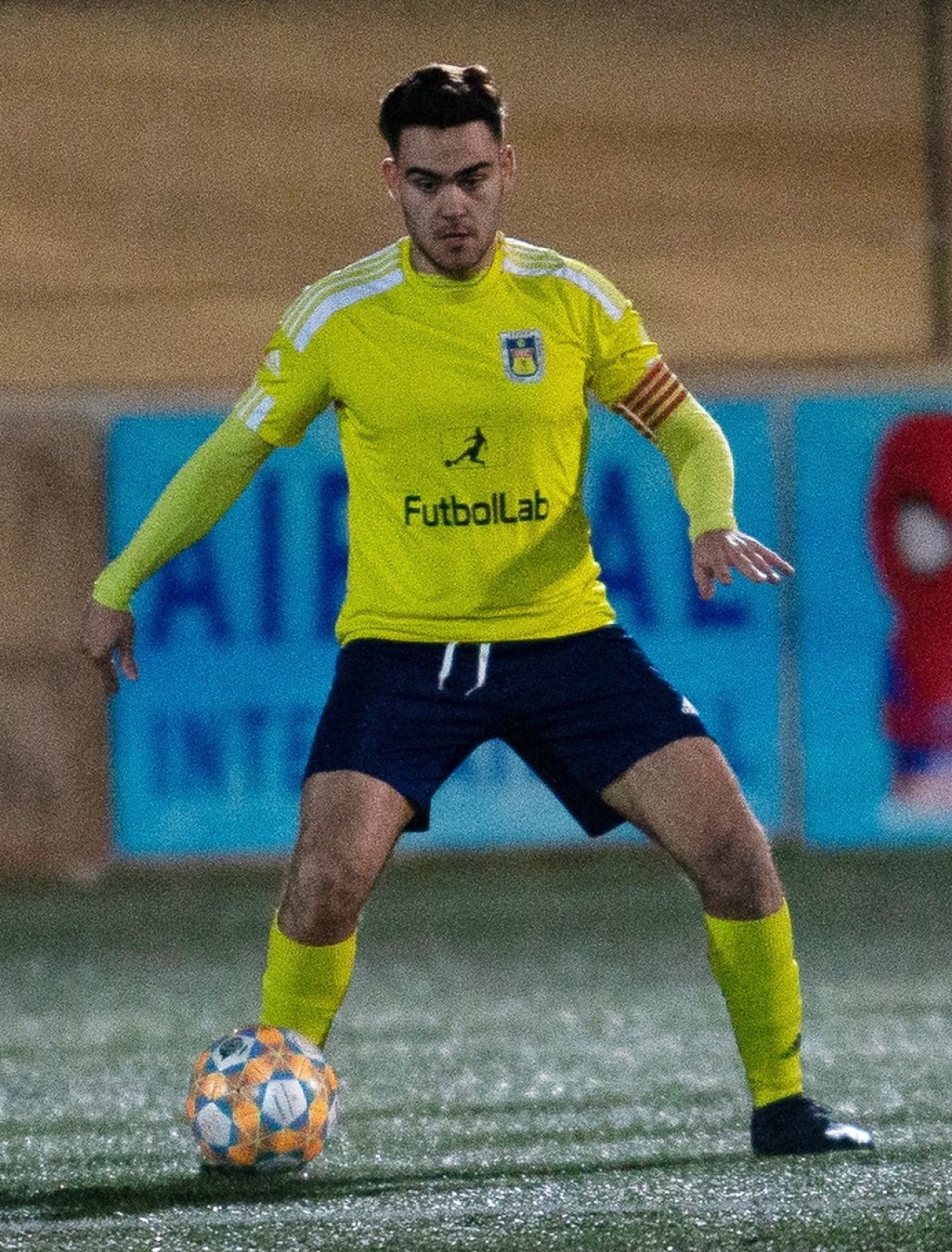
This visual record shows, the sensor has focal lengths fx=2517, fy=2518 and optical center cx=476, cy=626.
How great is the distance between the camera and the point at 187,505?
4.14 meters

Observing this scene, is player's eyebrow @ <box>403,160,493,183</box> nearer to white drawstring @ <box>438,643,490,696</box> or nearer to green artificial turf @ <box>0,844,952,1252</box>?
white drawstring @ <box>438,643,490,696</box>

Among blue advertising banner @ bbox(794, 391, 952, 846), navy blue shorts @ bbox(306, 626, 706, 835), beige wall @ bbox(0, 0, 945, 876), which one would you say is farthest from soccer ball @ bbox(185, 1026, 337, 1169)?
beige wall @ bbox(0, 0, 945, 876)

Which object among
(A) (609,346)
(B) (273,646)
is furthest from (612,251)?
(A) (609,346)

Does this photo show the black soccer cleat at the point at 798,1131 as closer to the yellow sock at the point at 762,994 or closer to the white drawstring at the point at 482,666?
the yellow sock at the point at 762,994

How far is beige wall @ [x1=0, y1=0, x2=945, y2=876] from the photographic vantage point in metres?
9.44

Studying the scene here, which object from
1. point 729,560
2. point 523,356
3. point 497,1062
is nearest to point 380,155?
point 497,1062

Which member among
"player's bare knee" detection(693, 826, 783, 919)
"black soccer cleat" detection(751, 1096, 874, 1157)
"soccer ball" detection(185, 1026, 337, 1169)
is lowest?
"black soccer cleat" detection(751, 1096, 874, 1157)

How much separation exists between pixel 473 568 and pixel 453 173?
24.9 inches

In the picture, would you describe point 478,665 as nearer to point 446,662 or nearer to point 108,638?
point 446,662

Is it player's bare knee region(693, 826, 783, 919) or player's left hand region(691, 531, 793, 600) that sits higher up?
player's left hand region(691, 531, 793, 600)

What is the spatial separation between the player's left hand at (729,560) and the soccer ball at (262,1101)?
98 cm

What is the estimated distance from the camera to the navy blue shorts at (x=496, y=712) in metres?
4.06

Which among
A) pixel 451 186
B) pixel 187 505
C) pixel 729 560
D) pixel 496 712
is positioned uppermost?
pixel 451 186

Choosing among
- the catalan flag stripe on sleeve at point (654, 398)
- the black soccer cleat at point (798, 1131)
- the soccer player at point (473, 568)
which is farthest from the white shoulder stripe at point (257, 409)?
the black soccer cleat at point (798, 1131)
